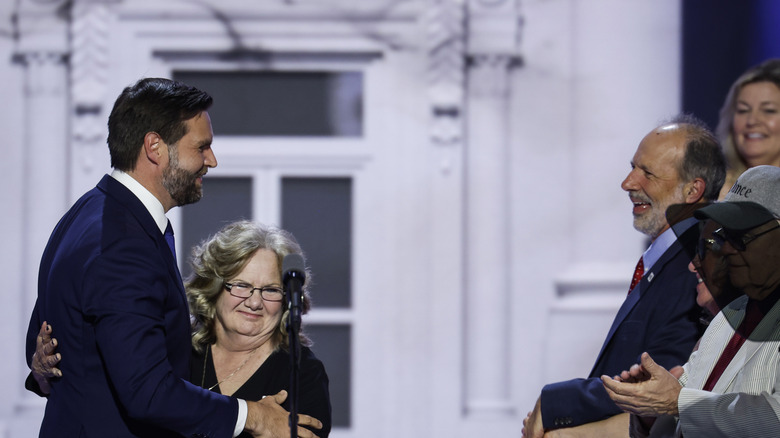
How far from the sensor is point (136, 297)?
2.02m

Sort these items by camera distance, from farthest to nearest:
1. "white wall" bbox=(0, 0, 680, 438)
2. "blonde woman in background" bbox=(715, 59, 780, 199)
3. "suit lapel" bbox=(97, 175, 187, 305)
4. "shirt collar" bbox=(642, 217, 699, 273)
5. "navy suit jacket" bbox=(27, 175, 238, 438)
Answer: "white wall" bbox=(0, 0, 680, 438), "blonde woman in background" bbox=(715, 59, 780, 199), "shirt collar" bbox=(642, 217, 699, 273), "suit lapel" bbox=(97, 175, 187, 305), "navy suit jacket" bbox=(27, 175, 238, 438)

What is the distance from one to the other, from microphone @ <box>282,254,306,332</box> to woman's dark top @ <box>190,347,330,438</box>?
0.46m

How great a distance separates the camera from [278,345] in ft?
8.70

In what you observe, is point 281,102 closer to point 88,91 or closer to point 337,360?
point 88,91

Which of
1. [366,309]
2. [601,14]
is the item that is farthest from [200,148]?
[601,14]

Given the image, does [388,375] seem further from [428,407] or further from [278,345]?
[278,345]

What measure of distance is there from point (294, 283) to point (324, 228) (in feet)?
7.84

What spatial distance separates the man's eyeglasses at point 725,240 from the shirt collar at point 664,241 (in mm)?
409

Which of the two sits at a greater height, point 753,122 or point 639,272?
point 753,122

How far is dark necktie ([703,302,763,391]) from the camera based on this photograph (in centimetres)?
198

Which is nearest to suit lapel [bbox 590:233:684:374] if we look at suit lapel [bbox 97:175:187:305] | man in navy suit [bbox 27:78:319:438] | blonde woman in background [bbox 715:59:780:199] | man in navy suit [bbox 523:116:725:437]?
man in navy suit [bbox 523:116:725:437]

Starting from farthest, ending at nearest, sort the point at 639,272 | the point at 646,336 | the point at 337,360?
the point at 337,360
the point at 639,272
the point at 646,336

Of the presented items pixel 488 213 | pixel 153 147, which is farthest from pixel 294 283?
pixel 488 213

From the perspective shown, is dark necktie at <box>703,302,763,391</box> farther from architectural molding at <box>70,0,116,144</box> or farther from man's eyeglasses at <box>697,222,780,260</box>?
architectural molding at <box>70,0,116,144</box>
